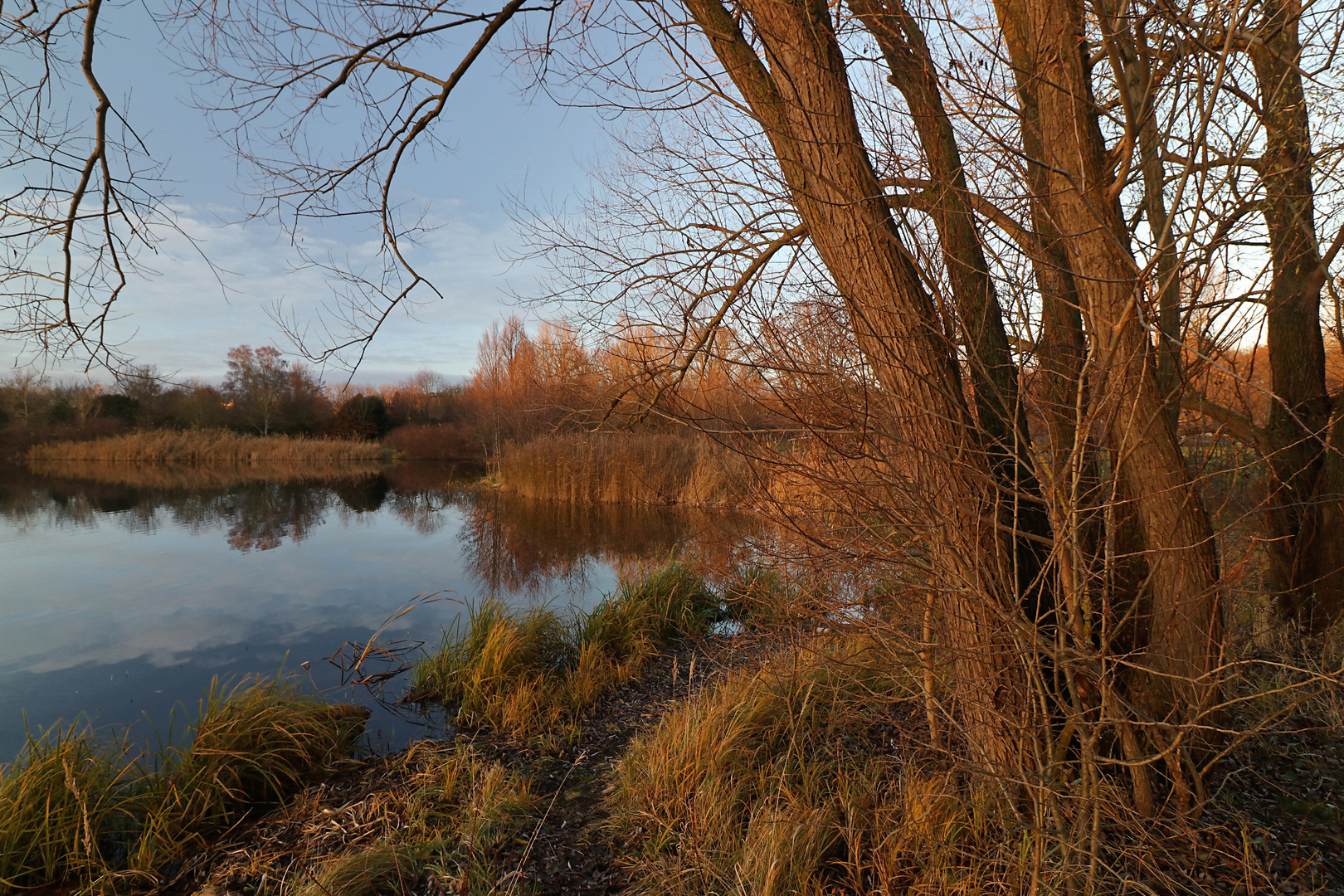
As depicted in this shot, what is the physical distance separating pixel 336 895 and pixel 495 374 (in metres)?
22.1

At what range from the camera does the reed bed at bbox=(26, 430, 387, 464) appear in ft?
84.4

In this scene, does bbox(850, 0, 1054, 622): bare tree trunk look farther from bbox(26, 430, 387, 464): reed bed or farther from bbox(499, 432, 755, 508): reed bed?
bbox(26, 430, 387, 464): reed bed

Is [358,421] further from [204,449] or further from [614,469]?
[614,469]

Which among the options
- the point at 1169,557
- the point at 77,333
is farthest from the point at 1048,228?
the point at 77,333

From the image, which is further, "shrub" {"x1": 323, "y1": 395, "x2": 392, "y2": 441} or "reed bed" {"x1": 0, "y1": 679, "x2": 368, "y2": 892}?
"shrub" {"x1": 323, "y1": 395, "x2": 392, "y2": 441}

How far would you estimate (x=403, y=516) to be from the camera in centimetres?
1434

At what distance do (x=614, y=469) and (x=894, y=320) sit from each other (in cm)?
1277

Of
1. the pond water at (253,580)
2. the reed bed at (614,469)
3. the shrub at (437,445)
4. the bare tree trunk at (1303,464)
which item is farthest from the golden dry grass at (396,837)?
the shrub at (437,445)

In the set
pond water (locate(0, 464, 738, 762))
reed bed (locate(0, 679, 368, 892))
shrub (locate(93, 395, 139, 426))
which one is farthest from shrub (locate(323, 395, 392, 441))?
reed bed (locate(0, 679, 368, 892))

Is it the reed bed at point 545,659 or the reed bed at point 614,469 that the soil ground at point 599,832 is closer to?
the reed bed at point 545,659

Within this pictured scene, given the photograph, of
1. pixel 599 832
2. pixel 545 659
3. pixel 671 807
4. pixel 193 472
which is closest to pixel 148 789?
pixel 599 832

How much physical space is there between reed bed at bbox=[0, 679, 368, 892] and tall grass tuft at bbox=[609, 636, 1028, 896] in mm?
1984

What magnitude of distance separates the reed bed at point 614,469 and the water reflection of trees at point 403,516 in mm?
462

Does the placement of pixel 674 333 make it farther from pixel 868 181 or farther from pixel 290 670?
pixel 290 670
